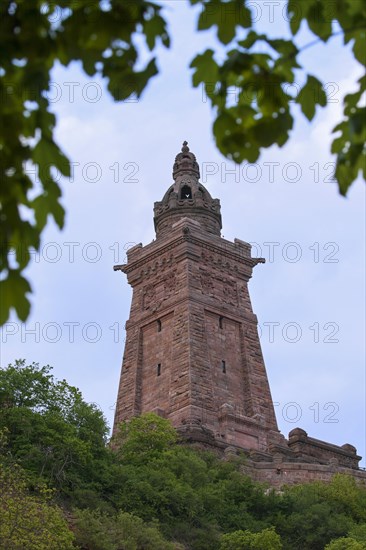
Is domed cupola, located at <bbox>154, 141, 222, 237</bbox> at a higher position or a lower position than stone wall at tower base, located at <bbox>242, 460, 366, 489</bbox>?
higher

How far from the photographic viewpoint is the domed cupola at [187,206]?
5078cm

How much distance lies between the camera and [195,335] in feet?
142

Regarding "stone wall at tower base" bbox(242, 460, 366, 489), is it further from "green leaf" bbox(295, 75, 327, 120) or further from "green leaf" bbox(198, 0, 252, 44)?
"green leaf" bbox(198, 0, 252, 44)

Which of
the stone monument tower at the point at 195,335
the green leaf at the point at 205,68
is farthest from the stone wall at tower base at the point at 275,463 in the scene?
the green leaf at the point at 205,68

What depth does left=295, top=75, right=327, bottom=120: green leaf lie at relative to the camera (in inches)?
222

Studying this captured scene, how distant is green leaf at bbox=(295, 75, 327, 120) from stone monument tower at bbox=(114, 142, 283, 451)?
1287 inches

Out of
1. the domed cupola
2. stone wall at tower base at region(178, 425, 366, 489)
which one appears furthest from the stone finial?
stone wall at tower base at region(178, 425, 366, 489)

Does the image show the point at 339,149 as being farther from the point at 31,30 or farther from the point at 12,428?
the point at 12,428

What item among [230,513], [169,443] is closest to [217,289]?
[169,443]

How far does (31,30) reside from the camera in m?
4.90

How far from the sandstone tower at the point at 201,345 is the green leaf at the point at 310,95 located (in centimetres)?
3252

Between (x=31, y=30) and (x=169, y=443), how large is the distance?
32774 millimetres

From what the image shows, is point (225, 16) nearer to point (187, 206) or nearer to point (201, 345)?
point (201, 345)

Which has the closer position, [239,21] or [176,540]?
[239,21]
